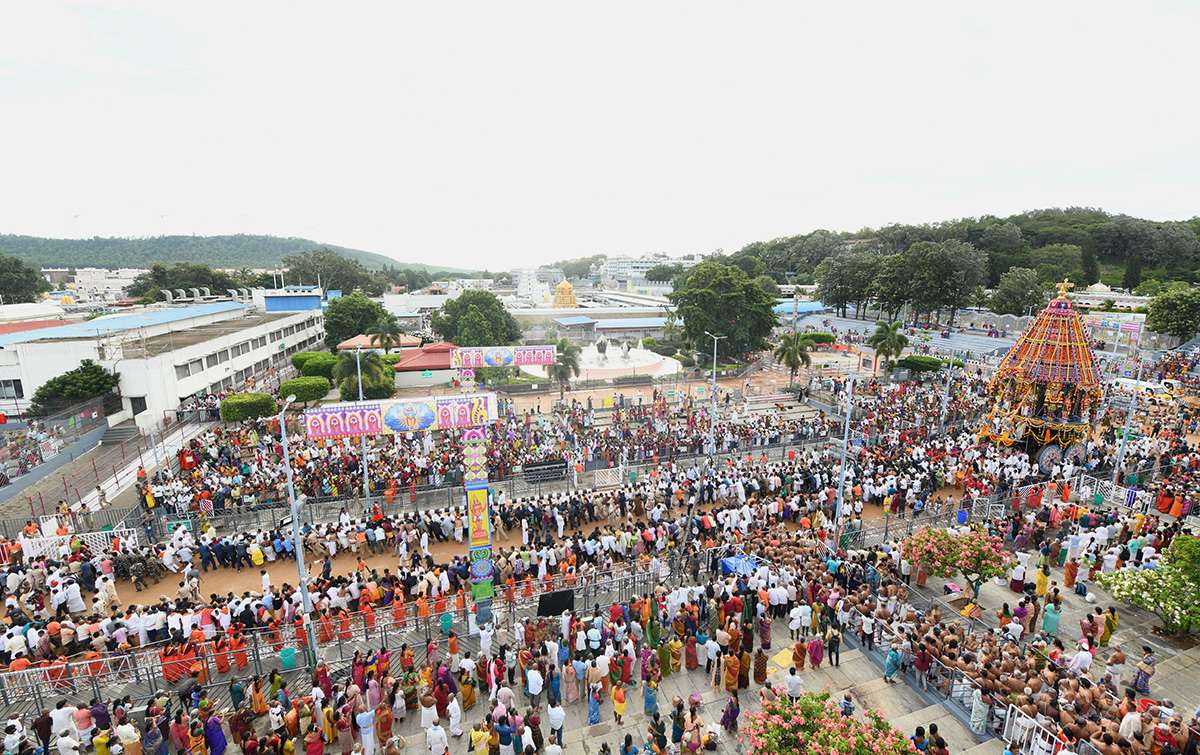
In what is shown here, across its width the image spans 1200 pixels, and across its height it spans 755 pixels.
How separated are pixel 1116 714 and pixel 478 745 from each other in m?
9.53

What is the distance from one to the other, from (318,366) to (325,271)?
47389 mm

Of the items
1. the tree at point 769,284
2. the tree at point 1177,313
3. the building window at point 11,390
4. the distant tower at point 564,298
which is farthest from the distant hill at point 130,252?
the tree at point 1177,313

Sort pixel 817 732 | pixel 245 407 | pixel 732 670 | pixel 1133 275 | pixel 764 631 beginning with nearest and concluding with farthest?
pixel 817 732 < pixel 732 670 < pixel 764 631 < pixel 245 407 < pixel 1133 275

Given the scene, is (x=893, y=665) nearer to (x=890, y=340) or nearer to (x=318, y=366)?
(x=890, y=340)

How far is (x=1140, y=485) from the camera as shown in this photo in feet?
66.2

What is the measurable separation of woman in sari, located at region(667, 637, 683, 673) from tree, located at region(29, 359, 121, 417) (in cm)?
2948

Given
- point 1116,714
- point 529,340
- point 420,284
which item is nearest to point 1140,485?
point 1116,714

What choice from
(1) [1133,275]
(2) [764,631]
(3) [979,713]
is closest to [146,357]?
(2) [764,631]

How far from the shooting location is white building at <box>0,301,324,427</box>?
2759 cm

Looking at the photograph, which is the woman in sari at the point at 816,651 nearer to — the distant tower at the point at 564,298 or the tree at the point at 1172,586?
the tree at the point at 1172,586

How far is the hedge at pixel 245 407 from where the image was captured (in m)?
27.6

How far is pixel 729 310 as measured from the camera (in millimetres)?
45344

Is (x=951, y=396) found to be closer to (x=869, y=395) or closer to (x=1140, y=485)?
(x=869, y=395)

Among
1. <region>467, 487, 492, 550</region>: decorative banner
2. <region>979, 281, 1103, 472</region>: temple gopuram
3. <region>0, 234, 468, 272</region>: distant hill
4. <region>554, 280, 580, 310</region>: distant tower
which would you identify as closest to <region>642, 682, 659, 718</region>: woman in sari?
<region>467, 487, 492, 550</region>: decorative banner
